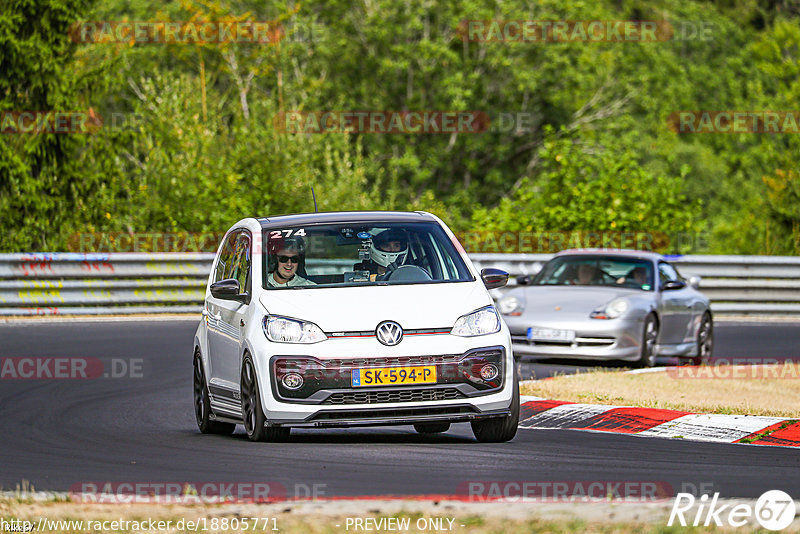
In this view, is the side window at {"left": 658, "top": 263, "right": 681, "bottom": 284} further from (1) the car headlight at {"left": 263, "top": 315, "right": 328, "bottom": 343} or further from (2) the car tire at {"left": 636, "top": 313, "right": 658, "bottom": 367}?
(1) the car headlight at {"left": 263, "top": 315, "right": 328, "bottom": 343}

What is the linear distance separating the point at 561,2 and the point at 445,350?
4018 cm

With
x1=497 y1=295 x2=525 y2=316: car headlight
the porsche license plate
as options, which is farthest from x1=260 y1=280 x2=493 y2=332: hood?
x1=497 y1=295 x2=525 y2=316: car headlight

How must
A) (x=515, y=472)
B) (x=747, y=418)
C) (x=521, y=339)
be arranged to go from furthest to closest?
(x=521, y=339)
(x=747, y=418)
(x=515, y=472)

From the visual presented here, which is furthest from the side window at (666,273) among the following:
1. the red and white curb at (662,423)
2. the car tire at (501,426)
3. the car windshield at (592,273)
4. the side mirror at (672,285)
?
the car tire at (501,426)

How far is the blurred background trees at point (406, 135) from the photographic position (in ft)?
87.9

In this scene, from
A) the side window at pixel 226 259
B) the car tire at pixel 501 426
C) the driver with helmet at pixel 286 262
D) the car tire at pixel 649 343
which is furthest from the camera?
the car tire at pixel 649 343

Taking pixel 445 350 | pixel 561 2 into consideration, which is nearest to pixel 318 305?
pixel 445 350

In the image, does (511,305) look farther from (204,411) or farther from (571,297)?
(204,411)

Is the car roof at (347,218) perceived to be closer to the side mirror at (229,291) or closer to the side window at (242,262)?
the side window at (242,262)

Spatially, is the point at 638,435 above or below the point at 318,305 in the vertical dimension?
below

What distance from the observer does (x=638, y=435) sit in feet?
34.3

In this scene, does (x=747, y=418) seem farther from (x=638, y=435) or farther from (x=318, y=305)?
(x=318, y=305)

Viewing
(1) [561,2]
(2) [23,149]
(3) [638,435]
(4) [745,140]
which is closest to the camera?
(3) [638,435]

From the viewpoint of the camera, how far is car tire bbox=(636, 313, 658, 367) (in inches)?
664
